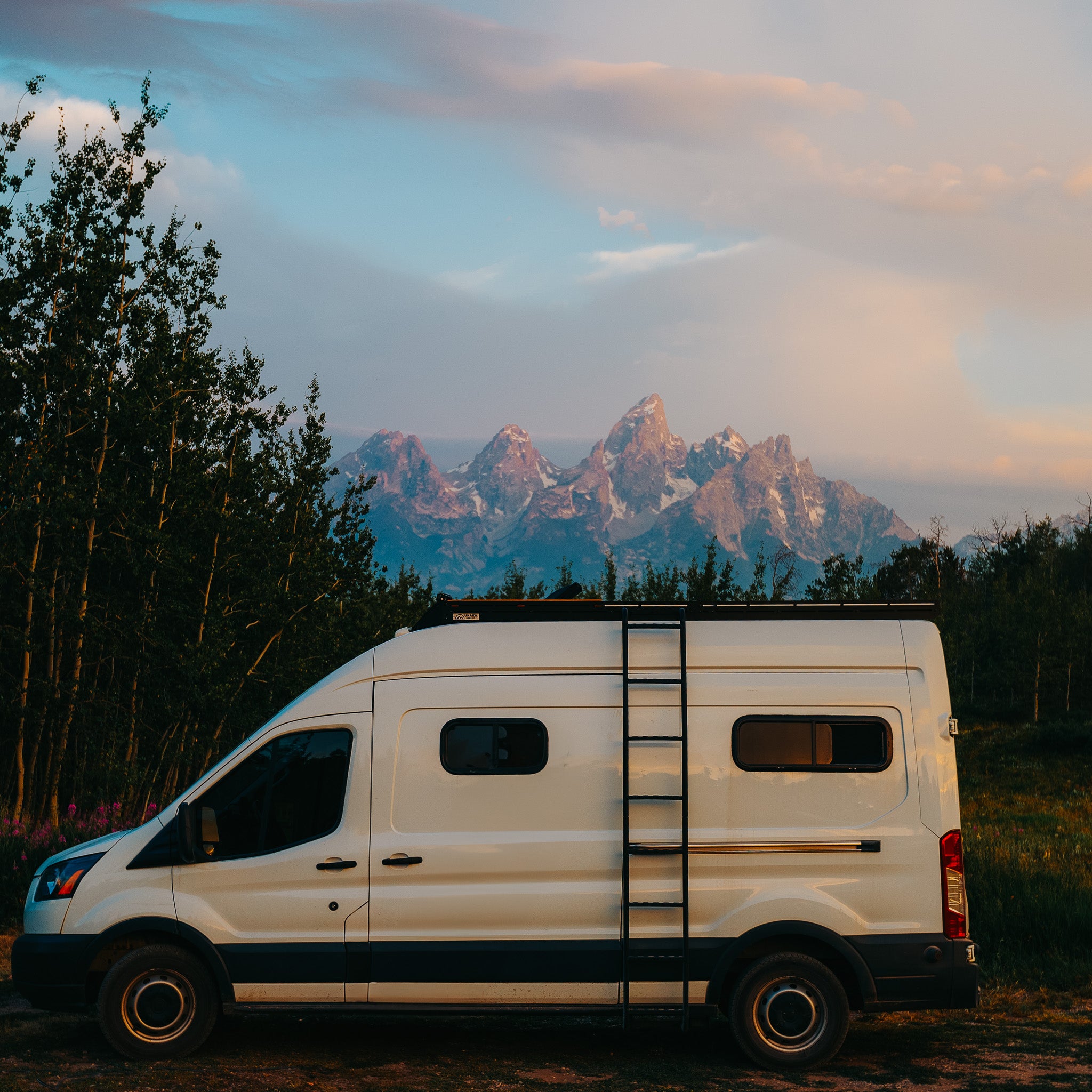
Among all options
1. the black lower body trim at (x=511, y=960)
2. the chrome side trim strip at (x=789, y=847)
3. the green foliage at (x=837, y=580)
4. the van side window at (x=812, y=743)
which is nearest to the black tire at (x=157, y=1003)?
the black lower body trim at (x=511, y=960)

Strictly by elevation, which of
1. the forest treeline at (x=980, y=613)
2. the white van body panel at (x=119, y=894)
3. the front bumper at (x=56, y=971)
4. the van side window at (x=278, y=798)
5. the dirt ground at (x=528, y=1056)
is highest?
the forest treeline at (x=980, y=613)

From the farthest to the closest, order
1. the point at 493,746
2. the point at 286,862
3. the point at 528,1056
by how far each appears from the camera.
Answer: the point at 528,1056 < the point at 493,746 < the point at 286,862

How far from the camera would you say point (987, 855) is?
1213cm

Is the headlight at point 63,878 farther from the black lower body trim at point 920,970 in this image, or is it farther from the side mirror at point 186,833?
the black lower body trim at point 920,970

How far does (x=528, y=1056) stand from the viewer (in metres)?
6.72

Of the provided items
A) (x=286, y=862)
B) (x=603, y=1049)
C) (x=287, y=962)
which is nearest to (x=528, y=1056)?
(x=603, y=1049)

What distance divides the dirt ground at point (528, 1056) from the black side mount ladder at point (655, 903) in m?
0.30

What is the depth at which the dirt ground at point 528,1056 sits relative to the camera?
238 inches

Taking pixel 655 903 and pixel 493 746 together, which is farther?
pixel 493 746

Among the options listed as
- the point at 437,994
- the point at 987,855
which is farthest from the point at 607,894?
the point at 987,855

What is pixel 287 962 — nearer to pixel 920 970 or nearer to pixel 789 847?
pixel 789 847

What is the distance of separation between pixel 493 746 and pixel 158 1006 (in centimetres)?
249

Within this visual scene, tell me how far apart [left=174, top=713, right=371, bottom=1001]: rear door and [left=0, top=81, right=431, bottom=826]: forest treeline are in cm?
876

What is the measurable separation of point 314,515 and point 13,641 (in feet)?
23.8
